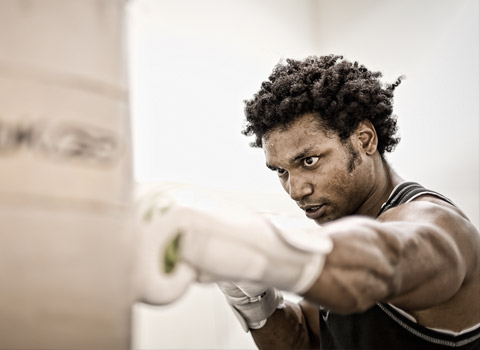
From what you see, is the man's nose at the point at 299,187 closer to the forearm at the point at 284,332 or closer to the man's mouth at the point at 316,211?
the man's mouth at the point at 316,211

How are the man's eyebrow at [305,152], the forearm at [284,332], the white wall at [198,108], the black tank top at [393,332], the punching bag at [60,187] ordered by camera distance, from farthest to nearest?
the white wall at [198,108] → the forearm at [284,332] → the man's eyebrow at [305,152] → the black tank top at [393,332] → the punching bag at [60,187]

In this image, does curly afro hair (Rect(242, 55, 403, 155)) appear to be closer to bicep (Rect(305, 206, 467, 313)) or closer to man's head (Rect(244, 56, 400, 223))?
man's head (Rect(244, 56, 400, 223))

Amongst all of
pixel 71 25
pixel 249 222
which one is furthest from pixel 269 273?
pixel 71 25

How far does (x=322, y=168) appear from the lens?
1141 mm

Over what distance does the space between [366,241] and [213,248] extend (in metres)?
0.20

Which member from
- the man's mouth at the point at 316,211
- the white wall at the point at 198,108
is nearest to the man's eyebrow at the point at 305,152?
the man's mouth at the point at 316,211

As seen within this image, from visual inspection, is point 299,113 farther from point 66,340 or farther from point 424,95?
point 66,340

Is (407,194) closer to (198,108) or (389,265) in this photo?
(389,265)

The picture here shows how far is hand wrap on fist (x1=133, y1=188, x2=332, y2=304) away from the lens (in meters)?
0.47

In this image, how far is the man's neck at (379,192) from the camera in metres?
1.15

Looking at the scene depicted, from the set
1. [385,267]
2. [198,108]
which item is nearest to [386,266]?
[385,267]

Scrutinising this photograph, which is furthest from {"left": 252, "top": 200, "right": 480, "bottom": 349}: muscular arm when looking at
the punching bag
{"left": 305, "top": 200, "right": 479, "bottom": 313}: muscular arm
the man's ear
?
the man's ear

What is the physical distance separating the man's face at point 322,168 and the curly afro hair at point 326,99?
0.10ft

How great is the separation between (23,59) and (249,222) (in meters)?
0.27
